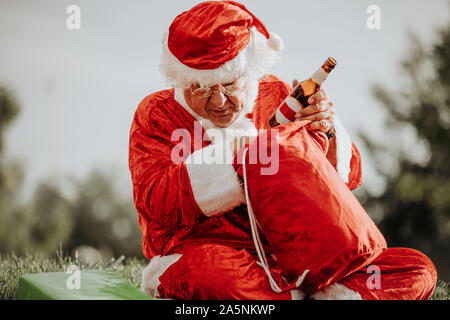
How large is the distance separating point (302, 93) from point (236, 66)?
22cm

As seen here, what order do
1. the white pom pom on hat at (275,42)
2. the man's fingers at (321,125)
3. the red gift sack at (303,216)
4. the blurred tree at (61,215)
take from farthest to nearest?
the blurred tree at (61,215) < the white pom pom on hat at (275,42) < the man's fingers at (321,125) < the red gift sack at (303,216)

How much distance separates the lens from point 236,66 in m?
1.52

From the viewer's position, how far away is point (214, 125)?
5.13ft

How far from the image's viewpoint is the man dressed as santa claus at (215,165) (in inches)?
51.6

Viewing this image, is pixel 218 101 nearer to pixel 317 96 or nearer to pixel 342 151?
pixel 317 96

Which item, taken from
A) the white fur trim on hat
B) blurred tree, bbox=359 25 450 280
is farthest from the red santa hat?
blurred tree, bbox=359 25 450 280

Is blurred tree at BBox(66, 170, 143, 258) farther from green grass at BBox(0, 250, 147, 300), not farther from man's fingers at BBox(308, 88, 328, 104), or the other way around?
man's fingers at BBox(308, 88, 328, 104)

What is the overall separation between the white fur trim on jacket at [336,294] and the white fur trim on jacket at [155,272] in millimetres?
411

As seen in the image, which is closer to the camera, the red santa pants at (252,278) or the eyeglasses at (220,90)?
the red santa pants at (252,278)

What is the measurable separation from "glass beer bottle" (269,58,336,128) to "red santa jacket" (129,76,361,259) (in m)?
0.12

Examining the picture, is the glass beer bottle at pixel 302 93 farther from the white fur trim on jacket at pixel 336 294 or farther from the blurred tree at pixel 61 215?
the blurred tree at pixel 61 215

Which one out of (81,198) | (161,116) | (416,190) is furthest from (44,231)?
(161,116)

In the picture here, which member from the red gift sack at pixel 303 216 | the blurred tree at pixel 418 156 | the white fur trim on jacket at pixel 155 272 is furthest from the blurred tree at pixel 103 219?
the red gift sack at pixel 303 216
